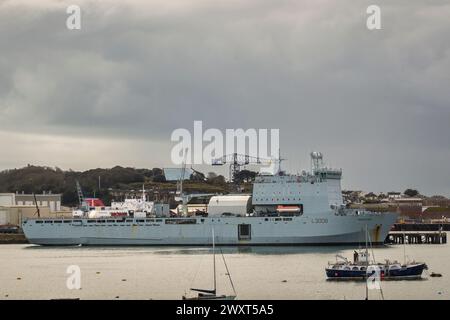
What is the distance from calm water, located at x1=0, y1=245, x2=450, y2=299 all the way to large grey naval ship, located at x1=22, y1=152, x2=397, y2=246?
5.87 feet

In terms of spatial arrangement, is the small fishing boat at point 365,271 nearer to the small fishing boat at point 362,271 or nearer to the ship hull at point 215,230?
the small fishing boat at point 362,271

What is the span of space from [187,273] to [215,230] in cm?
2361

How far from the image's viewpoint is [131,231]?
263ft

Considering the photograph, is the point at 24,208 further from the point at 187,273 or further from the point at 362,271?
the point at 362,271

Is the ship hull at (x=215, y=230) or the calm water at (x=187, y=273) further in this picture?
the ship hull at (x=215, y=230)

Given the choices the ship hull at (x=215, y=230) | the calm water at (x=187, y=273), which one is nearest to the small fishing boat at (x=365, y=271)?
the calm water at (x=187, y=273)

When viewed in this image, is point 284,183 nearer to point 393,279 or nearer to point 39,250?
point 39,250

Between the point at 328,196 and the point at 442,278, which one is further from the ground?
the point at 328,196

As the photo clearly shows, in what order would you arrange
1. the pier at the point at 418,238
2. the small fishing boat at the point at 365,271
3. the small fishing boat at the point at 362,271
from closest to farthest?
the small fishing boat at the point at 365,271 → the small fishing boat at the point at 362,271 → the pier at the point at 418,238

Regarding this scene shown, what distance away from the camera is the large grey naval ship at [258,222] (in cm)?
7462

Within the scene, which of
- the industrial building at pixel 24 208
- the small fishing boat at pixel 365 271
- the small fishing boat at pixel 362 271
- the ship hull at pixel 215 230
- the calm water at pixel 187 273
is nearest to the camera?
the calm water at pixel 187 273

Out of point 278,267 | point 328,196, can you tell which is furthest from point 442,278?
point 328,196

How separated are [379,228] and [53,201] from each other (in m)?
70.9

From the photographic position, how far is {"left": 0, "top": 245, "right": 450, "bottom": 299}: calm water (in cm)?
4444
